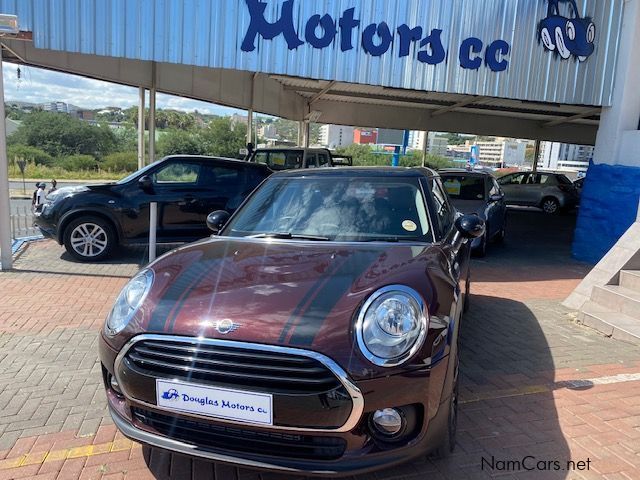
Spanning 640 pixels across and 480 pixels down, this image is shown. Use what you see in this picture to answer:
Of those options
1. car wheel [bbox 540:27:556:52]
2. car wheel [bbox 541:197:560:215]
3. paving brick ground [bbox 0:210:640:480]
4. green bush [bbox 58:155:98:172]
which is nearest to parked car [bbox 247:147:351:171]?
car wheel [bbox 540:27:556:52]

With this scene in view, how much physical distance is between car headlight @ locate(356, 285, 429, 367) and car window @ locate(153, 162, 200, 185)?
6.15 m

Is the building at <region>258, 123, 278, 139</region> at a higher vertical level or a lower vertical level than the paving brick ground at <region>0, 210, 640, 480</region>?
higher

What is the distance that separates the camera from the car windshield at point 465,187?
9656mm

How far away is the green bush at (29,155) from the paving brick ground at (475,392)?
24299mm

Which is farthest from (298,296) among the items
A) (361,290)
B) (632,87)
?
(632,87)

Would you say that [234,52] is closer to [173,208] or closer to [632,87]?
[173,208]

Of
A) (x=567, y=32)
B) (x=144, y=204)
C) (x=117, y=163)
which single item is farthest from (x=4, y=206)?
(x=117, y=163)

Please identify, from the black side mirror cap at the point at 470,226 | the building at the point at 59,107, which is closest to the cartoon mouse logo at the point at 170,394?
the black side mirror cap at the point at 470,226

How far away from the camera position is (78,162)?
27828 millimetres

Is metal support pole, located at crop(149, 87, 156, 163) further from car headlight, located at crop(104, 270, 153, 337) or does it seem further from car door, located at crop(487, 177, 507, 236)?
car headlight, located at crop(104, 270, 153, 337)

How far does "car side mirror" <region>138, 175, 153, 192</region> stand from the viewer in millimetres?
7555

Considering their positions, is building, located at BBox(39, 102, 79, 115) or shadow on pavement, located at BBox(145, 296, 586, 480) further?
Answer: building, located at BBox(39, 102, 79, 115)

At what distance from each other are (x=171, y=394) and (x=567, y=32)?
9.43m

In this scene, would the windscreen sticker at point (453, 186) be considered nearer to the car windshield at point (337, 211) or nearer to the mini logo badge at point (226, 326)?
the car windshield at point (337, 211)
